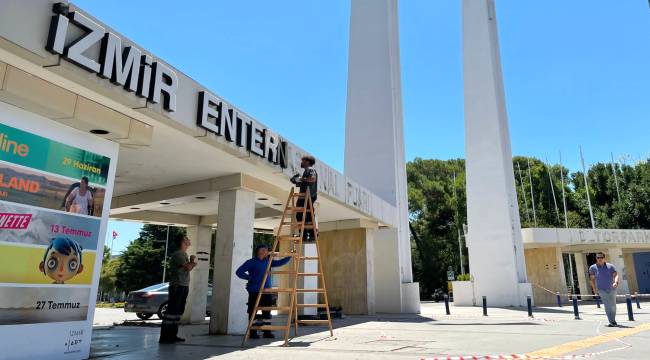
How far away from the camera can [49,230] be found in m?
5.33

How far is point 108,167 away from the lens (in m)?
6.35

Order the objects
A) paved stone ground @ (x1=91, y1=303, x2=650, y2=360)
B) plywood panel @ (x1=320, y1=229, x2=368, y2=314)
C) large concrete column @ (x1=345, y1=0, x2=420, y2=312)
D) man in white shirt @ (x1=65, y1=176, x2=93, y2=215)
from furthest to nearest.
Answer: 1. large concrete column @ (x1=345, y1=0, x2=420, y2=312)
2. plywood panel @ (x1=320, y1=229, x2=368, y2=314)
3. paved stone ground @ (x1=91, y1=303, x2=650, y2=360)
4. man in white shirt @ (x1=65, y1=176, x2=93, y2=215)

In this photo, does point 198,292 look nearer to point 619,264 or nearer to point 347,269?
point 347,269

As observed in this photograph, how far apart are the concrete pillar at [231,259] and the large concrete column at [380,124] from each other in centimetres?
986

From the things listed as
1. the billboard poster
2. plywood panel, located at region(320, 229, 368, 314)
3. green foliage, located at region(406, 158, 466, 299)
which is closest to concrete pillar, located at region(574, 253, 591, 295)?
green foliage, located at region(406, 158, 466, 299)

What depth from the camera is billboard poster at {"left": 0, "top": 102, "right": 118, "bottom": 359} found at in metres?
4.92

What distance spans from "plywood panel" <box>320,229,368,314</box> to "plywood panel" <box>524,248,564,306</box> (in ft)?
52.9

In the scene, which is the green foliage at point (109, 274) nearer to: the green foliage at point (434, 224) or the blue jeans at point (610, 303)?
the green foliage at point (434, 224)

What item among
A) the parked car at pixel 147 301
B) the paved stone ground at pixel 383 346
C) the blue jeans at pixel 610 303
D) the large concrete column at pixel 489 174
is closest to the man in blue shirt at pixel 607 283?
the blue jeans at pixel 610 303

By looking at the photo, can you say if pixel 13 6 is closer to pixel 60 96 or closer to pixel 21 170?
pixel 60 96

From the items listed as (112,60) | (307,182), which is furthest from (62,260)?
(307,182)

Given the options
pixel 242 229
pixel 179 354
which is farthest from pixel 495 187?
pixel 179 354

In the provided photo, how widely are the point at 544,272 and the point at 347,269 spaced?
1717 cm

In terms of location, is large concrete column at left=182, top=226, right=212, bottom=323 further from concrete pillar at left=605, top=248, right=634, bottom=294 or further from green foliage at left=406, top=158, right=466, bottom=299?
green foliage at left=406, top=158, right=466, bottom=299
